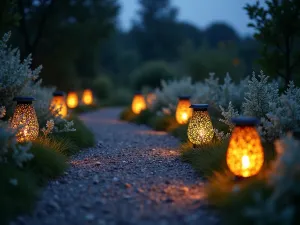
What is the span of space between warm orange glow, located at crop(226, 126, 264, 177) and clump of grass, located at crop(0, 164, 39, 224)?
2.17 meters

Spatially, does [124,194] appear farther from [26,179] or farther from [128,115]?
[128,115]

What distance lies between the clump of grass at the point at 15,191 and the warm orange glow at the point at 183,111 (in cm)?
459

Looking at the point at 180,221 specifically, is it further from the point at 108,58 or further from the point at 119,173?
the point at 108,58

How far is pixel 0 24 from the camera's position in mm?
6543

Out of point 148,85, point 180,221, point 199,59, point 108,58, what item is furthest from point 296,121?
point 108,58

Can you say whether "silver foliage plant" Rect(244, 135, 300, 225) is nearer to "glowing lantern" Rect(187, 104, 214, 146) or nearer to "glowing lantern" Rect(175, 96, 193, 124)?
"glowing lantern" Rect(187, 104, 214, 146)

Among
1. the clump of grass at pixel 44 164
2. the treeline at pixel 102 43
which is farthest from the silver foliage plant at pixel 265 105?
the clump of grass at pixel 44 164

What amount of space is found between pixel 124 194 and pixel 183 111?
4331 millimetres

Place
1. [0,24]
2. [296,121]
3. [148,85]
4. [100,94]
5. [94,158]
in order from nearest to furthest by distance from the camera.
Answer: [296,121] → [94,158] → [0,24] → [148,85] → [100,94]

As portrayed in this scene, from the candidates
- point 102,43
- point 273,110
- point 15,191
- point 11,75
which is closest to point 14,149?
point 15,191

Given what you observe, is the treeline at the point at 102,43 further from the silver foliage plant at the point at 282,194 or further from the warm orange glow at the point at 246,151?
the silver foliage plant at the point at 282,194

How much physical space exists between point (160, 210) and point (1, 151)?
1.86 m

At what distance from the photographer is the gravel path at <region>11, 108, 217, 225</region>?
3.38 meters

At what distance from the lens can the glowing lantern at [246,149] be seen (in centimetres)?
369
